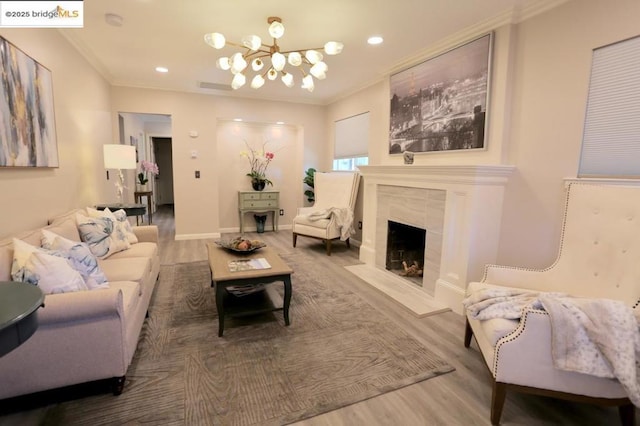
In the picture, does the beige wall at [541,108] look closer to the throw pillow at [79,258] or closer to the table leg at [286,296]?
the table leg at [286,296]

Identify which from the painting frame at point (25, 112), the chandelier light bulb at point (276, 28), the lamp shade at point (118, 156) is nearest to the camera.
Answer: the painting frame at point (25, 112)

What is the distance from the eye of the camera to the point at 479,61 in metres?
2.86

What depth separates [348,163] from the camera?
221 inches

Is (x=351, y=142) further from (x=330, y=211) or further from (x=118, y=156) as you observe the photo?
(x=118, y=156)

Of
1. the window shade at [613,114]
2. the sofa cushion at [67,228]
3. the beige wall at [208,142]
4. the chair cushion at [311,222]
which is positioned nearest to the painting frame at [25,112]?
the sofa cushion at [67,228]

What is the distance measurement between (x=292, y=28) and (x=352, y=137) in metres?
2.55

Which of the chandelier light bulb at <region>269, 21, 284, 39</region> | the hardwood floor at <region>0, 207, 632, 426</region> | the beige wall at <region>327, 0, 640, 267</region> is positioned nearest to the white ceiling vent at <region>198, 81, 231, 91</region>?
the chandelier light bulb at <region>269, 21, 284, 39</region>

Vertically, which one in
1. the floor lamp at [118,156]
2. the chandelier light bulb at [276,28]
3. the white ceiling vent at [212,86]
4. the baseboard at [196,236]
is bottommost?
the baseboard at [196,236]

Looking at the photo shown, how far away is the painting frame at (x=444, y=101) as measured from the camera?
2.85 meters

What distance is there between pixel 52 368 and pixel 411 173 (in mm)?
3195

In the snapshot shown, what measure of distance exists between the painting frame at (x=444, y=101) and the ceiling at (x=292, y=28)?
6.1 inches

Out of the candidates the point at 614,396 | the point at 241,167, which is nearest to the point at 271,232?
the point at 241,167

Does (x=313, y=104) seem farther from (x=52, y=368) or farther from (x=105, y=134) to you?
(x=52, y=368)

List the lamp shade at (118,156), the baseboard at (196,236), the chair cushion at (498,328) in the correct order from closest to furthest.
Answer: the chair cushion at (498,328), the lamp shade at (118,156), the baseboard at (196,236)
